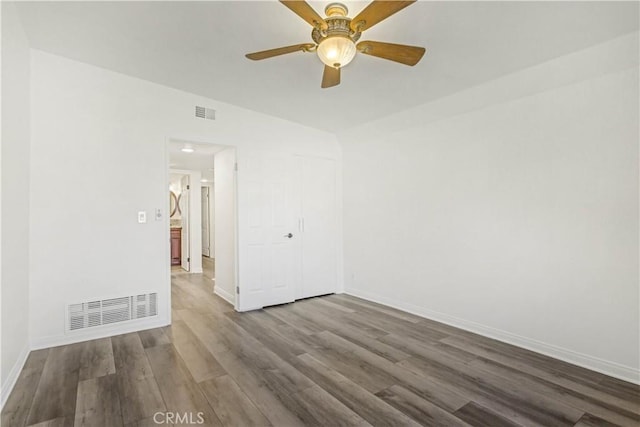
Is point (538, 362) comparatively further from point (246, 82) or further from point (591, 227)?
point (246, 82)

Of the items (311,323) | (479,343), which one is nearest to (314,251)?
(311,323)

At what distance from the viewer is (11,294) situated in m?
2.39

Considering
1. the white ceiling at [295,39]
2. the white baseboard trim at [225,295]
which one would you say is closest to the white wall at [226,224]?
the white baseboard trim at [225,295]

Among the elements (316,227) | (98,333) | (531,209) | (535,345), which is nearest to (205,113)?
(316,227)

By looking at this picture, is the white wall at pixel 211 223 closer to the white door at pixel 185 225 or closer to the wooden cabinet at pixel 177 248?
the wooden cabinet at pixel 177 248

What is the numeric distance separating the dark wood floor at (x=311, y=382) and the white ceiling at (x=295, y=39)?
2606 mm

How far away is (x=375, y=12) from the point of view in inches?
71.6

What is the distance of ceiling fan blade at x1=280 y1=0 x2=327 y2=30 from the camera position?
5.72ft

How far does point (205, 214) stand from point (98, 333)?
21.3 ft

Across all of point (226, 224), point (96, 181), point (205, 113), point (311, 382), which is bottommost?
point (311, 382)

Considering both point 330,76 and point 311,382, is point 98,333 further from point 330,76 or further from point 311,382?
point 330,76

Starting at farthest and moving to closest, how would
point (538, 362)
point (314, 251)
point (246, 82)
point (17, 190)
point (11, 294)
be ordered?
point (314, 251) < point (246, 82) < point (538, 362) < point (17, 190) < point (11, 294)

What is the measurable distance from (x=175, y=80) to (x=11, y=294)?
2426mm

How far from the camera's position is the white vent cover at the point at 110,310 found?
10.4ft
